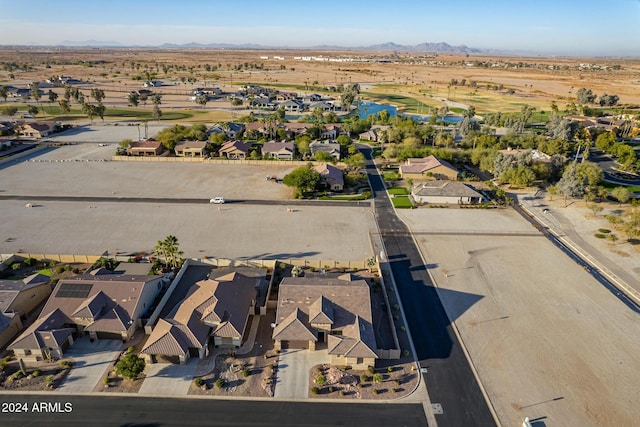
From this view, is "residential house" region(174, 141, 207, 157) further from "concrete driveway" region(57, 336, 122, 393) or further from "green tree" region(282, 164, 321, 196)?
"concrete driveway" region(57, 336, 122, 393)

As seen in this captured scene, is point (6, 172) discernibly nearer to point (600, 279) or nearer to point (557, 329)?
point (557, 329)

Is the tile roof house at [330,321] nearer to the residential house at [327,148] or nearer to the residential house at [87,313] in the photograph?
the residential house at [87,313]

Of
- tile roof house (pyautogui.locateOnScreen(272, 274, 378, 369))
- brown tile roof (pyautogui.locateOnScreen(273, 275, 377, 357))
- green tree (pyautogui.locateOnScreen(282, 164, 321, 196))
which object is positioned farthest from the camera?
green tree (pyautogui.locateOnScreen(282, 164, 321, 196))

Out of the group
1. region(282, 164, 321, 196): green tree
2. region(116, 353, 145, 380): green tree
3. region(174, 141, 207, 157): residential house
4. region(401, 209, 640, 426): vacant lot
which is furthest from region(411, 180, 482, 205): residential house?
region(174, 141, 207, 157): residential house

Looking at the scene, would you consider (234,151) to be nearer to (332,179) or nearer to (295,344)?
(332,179)

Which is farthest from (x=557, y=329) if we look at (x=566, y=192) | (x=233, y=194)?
(x=233, y=194)

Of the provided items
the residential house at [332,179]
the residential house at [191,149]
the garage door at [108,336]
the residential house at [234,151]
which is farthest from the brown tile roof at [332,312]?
the residential house at [191,149]

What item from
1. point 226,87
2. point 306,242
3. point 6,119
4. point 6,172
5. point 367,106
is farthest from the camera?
point 226,87
